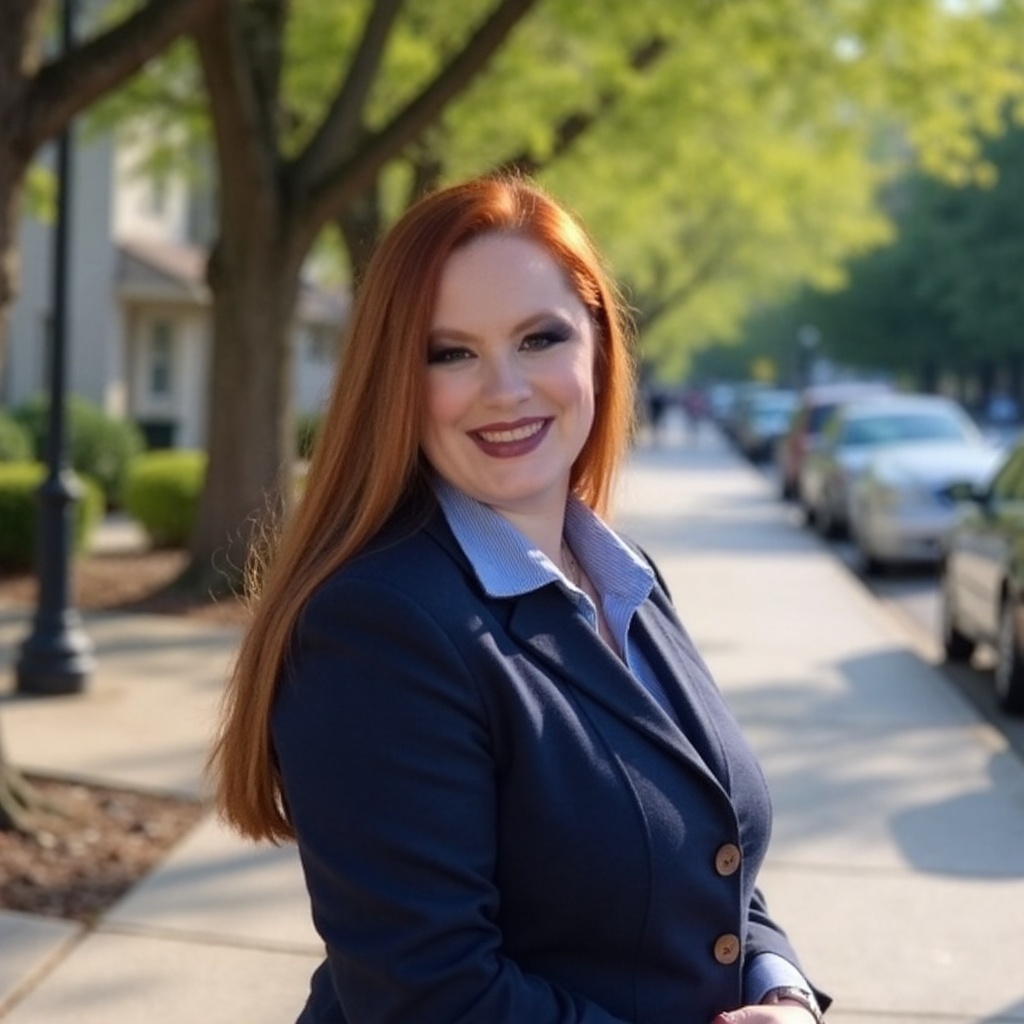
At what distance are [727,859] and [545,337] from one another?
653 millimetres

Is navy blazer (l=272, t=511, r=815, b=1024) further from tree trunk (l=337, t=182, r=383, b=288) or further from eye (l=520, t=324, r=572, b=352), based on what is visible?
tree trunk (l=337, t=182, r=383, b=288)

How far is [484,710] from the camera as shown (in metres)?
2.08

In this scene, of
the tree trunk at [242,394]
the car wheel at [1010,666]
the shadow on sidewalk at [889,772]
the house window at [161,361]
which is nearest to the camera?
the shadow on sidewalk at [889,772]

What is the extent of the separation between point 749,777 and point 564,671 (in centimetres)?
35

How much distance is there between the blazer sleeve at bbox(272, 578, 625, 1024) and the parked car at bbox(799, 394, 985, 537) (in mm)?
18056

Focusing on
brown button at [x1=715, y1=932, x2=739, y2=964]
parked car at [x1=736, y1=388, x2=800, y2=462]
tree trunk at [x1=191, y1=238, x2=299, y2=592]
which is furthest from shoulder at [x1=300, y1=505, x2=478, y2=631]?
parked car at [x1=736, y1=388, x2=800, y2=462]

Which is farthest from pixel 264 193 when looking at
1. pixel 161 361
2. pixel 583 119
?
pixel 161 361

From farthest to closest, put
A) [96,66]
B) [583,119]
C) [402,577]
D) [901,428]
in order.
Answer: [901,428], [583,119], [96,66], [402,577]

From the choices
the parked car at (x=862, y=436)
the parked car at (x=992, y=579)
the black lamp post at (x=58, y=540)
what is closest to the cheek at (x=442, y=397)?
the black lamp post at (x=58, y=540)

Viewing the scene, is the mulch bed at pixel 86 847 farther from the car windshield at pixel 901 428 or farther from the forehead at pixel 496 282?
the car windshield at pixel 901 428

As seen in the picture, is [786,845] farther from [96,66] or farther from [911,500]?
[911,500]

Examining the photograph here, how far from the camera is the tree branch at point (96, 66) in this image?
6.53 m

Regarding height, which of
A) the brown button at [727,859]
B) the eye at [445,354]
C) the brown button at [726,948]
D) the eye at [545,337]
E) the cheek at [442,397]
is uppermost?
the eye at [545,337]

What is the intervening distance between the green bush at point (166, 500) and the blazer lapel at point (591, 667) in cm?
1539
